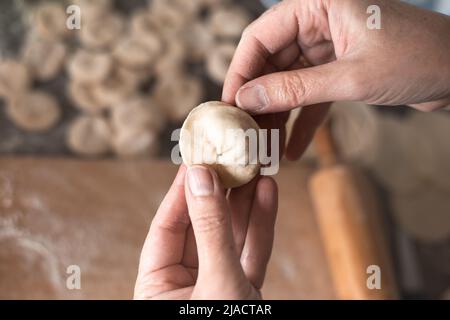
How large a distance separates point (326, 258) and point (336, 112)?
1.51 ft

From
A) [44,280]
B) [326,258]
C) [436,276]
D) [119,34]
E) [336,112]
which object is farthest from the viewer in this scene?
[119,34]

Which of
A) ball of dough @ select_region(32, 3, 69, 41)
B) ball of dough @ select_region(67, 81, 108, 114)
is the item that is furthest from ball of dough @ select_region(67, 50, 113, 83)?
ball of dough @ select_region(32, 3, 69, 41)

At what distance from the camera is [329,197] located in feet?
4.65

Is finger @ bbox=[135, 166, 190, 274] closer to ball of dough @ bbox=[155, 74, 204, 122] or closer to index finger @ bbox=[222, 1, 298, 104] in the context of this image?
index finger @ bbox=[222, 1, 298, 104]

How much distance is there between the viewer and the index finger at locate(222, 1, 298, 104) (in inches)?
40.9

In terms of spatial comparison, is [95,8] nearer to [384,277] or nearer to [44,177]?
Result: [44,177]

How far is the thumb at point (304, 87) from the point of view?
2.87 feet

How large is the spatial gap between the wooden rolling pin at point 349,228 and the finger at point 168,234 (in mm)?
541

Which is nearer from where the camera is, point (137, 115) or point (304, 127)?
point (304, 127)

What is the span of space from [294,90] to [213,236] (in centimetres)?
32

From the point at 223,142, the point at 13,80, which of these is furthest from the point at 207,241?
the point at 13,80

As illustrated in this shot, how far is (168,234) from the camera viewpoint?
0.97 meters

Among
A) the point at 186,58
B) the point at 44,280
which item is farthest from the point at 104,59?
the point at 44,280

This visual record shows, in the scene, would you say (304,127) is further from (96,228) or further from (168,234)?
(96,228)
